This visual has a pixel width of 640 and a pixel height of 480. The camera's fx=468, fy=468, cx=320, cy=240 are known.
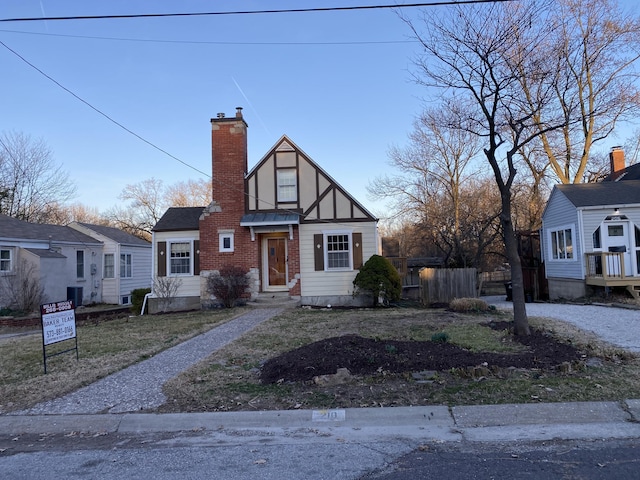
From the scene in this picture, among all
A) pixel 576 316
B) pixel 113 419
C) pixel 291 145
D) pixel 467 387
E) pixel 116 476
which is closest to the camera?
pixel 116 476

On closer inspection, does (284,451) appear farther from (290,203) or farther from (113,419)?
(290,203)

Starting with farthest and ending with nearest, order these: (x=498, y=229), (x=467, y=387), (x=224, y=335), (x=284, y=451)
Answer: (x=498, y=229) < (x=224, y=335) < (x=467, y=387) < (x=284, y=451)

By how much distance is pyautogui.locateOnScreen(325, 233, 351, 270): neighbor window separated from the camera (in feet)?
60.3

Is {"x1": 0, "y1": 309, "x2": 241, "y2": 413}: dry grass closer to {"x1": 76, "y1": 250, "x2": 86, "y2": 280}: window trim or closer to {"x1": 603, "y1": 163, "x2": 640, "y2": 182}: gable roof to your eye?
{"x1": 76, "y1": 250, "x2": 86, "y2": 280}: window trim

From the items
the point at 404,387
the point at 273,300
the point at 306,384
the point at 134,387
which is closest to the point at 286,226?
the point at 273,300

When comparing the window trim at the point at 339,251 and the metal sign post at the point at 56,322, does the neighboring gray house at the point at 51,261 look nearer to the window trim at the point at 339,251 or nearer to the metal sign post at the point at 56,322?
the window trim at the point at 339,251

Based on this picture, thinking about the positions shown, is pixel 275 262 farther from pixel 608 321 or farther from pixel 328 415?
pixel 328 415

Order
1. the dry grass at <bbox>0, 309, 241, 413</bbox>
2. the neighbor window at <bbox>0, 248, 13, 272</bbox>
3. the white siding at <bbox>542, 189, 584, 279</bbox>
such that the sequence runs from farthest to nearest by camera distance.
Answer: the neighbor window at <bbox>0, 248, 13, 272</bbox>, the white siding at <bbox>542, 189, 584, 279</bbox>, the dry grass at <bbox>0, 309, 241, 413</bbox>

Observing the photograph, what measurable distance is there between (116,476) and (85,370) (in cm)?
431

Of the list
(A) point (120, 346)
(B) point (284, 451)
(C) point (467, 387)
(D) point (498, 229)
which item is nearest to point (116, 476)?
(B) point (284, 451)

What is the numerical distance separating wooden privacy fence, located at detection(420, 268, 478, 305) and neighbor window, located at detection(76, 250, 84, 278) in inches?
712

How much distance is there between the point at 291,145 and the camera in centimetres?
1844

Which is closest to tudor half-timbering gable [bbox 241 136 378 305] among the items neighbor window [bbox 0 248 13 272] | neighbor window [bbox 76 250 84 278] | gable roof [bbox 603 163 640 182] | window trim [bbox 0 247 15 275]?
window trim [bbox 0 247 15 275]

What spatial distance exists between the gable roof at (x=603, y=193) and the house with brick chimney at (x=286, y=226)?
812cm
